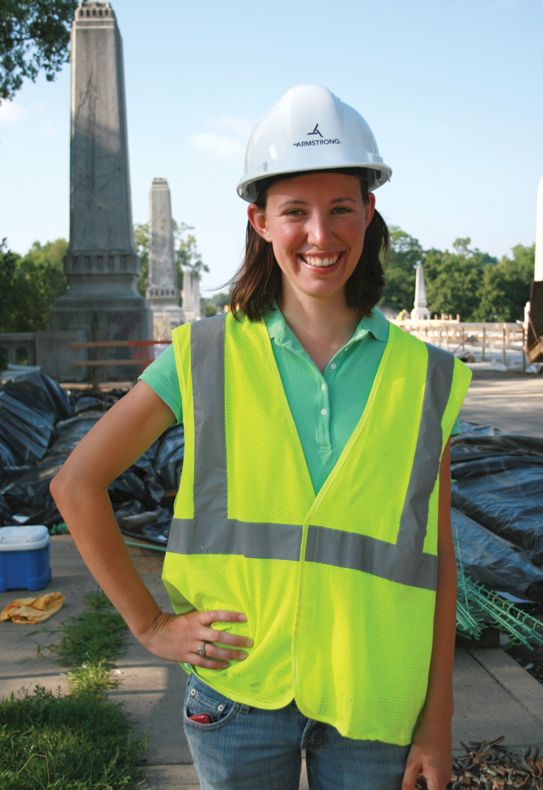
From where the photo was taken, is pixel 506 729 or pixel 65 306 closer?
pixel 506 729

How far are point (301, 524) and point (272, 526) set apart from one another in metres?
0.06

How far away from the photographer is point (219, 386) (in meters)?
1.49

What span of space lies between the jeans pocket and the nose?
992mm

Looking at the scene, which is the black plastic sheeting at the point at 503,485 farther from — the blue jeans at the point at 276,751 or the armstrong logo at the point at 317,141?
the armstrong logo at the point at 317,141

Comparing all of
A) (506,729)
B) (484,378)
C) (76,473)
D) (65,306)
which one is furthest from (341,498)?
(484,378)

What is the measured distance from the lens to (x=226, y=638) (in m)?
1.46

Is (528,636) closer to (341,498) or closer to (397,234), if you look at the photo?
(341,498)

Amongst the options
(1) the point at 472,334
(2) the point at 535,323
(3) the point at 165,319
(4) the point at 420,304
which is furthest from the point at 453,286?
(2) the point at 535,323

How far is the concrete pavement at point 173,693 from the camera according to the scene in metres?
2.79

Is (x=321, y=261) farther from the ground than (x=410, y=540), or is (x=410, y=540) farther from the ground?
(x=321, y=261)

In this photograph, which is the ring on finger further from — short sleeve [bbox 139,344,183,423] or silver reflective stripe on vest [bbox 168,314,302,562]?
short sleeve [bbox 139,344,183,423]

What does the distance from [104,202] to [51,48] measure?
5020 mm

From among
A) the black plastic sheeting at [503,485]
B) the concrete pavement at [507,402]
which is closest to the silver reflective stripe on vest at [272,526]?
the black plastic sheeting at [503,485]

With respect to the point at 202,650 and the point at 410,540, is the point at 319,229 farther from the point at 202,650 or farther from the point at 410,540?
the point at 202,650
